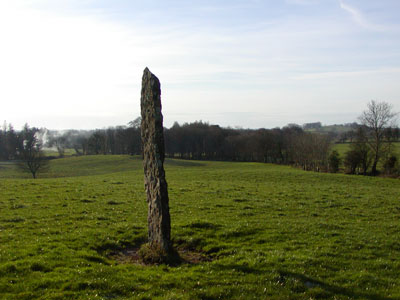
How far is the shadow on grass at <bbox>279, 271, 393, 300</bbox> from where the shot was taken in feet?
28.5

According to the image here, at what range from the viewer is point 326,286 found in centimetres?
918

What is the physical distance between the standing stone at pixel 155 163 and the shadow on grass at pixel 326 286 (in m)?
4.24

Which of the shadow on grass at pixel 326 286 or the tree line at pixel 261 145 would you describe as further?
the tree line at pixel 261 145

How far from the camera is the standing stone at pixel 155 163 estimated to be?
1178 centimetres

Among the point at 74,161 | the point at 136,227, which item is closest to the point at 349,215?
the point at 136,227

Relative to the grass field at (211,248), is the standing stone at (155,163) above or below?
above

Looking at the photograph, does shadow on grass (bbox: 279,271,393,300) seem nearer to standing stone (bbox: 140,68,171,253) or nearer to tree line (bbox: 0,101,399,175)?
standing stone (bbox: 140,68,171,253)

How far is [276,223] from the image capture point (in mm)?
16453

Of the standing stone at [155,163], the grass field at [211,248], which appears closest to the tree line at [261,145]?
the grass field at [211,248]

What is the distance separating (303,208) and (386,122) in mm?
55535

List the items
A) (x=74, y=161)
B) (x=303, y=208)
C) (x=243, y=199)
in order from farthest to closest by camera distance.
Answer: (x=74, y=161), (x=243, y=199), (x=303, y=208)

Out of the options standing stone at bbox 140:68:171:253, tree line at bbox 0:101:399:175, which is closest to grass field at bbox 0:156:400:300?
standing stone at bbox 140:68:171:253

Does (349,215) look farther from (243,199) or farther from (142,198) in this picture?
(142,198)

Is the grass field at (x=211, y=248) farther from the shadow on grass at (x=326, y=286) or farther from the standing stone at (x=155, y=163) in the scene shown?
the standing stone at (x=155, y=163)
